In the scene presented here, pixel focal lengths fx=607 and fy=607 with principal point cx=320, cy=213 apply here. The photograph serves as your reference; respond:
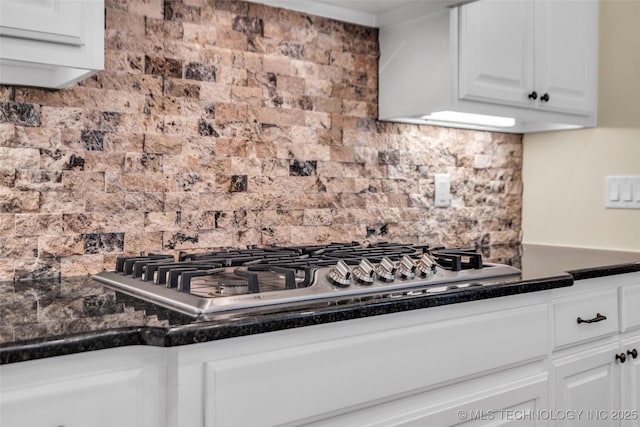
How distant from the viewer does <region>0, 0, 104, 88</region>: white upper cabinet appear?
120 cm

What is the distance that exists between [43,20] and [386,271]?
889 millimetres

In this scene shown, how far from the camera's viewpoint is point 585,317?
172 centimetres

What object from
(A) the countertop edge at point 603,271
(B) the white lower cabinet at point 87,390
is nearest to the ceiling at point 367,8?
(A) the countertop edge at point 603,271

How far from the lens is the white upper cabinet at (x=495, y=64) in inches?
78.0

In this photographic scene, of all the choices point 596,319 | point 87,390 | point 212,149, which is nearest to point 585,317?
point 596,319

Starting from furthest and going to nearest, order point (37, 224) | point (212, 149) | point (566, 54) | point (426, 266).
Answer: point (566, 54) < point (212, 149) < point (37, 224) < point (426, 266)

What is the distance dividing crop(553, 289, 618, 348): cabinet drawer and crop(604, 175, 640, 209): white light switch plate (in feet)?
2.21

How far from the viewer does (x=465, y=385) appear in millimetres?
1393

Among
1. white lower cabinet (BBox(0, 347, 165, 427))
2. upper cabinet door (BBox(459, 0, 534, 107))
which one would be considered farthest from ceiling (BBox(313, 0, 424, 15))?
white lower cabinet (BBox(0, 347, 165, 427))

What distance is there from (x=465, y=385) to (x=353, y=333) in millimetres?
369

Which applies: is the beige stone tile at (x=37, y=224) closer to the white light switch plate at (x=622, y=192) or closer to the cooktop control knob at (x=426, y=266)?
the cooktop control knob at (x=426, y=266)

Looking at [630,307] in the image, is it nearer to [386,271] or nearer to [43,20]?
[386,271]

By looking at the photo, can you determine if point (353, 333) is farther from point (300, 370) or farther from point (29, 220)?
point (29, 220)

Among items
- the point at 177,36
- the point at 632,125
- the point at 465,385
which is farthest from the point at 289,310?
the point at 632,125
